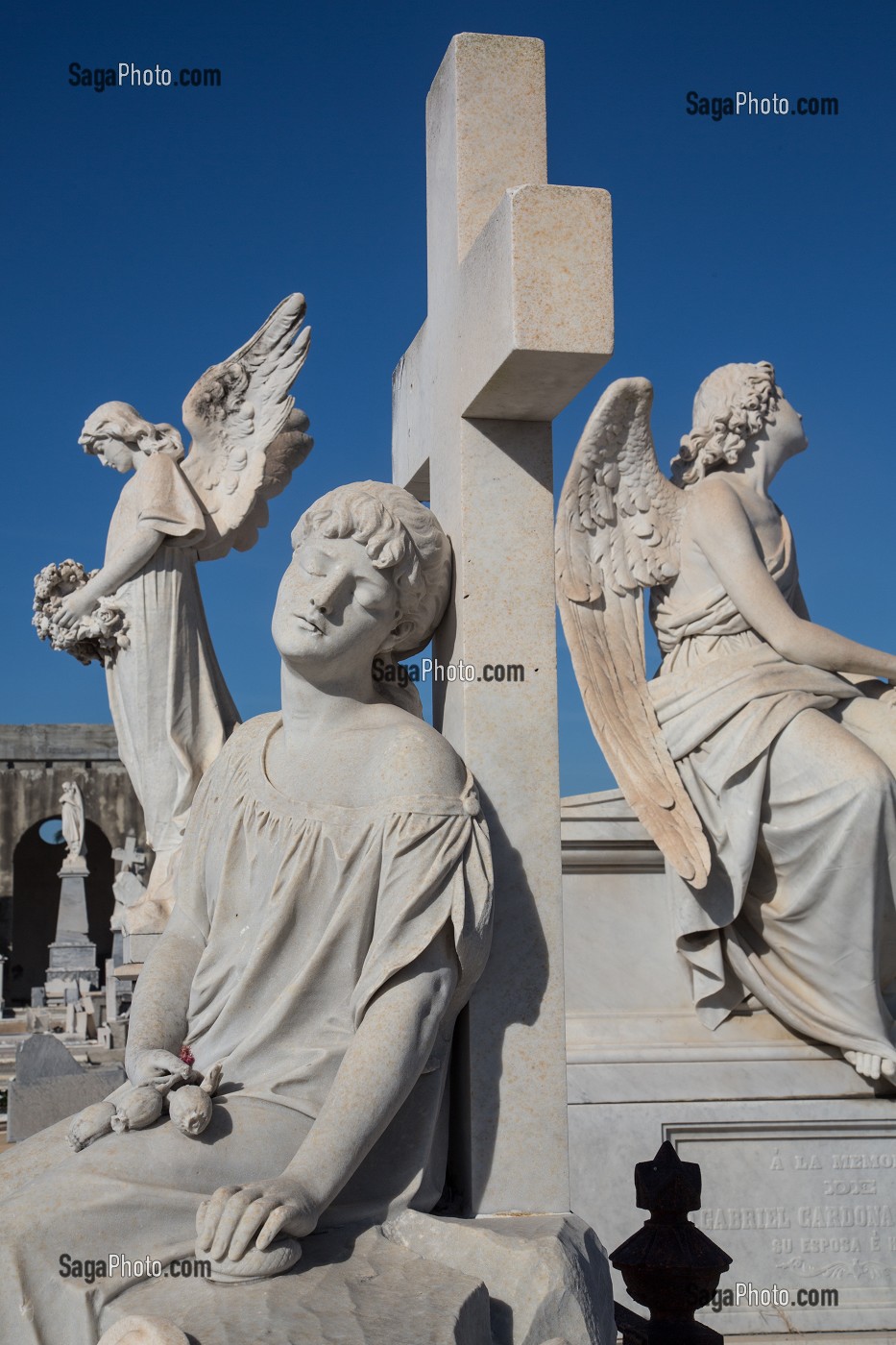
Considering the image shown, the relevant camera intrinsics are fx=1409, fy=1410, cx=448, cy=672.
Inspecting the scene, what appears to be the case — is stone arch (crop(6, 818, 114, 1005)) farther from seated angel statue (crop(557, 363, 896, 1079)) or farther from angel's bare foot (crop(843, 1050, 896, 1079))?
angel's bare foot (crop(843, 1050, 896, 1079))

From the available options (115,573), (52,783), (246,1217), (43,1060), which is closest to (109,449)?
(115,573)

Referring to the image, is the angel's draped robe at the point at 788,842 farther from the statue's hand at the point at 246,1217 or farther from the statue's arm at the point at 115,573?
the statue's hand at the point at 246,1217

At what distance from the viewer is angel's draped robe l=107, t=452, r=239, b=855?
235 inches

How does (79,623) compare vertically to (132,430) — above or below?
below

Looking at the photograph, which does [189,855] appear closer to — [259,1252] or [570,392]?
[259,1252]

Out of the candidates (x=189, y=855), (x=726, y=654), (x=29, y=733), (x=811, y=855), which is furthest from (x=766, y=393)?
(x=29, y=733)

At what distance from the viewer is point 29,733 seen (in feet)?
101

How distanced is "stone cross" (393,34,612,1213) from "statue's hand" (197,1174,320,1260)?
62 centimetres

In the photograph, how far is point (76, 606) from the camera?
6.09 m

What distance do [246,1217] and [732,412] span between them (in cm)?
378

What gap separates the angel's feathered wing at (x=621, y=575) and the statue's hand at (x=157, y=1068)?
102 inches

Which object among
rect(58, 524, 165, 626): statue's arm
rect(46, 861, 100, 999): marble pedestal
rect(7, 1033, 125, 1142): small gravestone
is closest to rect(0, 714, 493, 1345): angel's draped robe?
rect(7, 1033, 125, 1142): small gravestone

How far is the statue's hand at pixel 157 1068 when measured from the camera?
2330mm

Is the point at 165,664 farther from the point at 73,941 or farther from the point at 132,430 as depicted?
the point at 73,941
